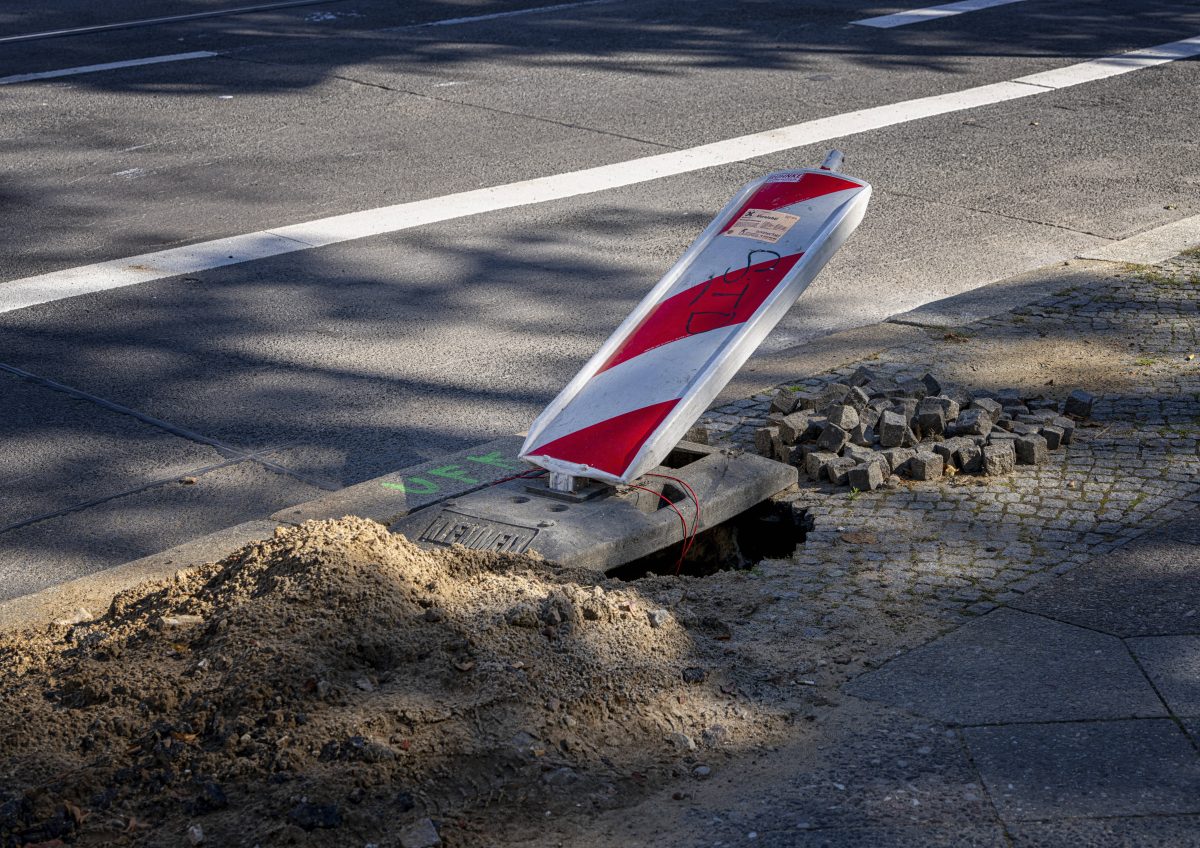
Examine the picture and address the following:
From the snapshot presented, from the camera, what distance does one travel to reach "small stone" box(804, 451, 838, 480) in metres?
4.95

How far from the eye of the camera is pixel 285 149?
983 centimetres

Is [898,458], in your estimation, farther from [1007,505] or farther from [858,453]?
[1007,505]

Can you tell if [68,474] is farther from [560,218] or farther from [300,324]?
[560,218]

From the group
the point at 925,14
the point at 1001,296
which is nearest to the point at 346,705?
the point at 1001,296

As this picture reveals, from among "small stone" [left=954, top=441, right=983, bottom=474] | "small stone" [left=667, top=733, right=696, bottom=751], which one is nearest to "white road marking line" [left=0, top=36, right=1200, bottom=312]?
"small stone" [left=954, top=441, right=983, bottom=474]

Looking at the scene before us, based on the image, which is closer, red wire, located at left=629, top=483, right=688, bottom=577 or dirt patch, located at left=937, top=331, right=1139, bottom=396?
red wire, located at left=629, top=483, right=688, bottom=577

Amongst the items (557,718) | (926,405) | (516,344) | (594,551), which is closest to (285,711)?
(557,718)

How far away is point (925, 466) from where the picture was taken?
4.90 metres

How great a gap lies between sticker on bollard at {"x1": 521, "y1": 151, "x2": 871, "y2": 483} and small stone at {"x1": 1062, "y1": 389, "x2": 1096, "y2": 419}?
1.30 metres

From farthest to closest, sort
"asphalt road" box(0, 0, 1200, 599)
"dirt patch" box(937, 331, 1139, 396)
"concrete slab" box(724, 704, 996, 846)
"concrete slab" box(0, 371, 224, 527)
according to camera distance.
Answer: "dirt patch" box(937, 331, 1139, 396)
"asphalt road" box(0, 0, 1200, 599)
"concrete slab" box(0, 371, 224, 527)
"concrete slab" box(724, 704, 996, 846)

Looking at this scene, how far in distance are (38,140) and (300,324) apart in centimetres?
447

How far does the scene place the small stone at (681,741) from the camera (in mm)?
3344

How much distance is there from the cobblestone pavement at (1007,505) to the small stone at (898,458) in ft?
0.29

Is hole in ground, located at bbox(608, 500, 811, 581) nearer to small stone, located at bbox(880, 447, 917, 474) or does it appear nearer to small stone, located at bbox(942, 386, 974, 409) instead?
small stone, located at bbox(880, 447, 917, 474)
